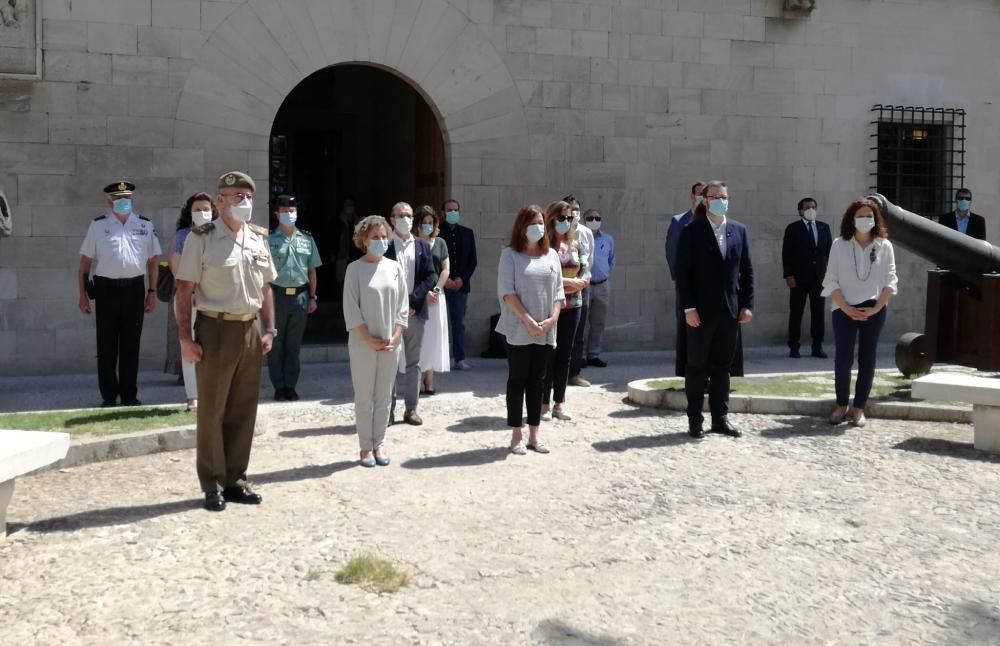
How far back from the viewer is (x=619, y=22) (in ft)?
43.8

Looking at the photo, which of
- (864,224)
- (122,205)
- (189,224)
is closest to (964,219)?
(864,224)

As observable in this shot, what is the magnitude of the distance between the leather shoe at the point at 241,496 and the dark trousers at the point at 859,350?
484 centimetres

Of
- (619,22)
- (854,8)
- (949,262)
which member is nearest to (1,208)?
(949,262)

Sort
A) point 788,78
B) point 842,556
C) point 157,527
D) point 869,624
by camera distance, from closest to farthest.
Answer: point 869,624, point 842,556, point 157,527, point 788,78

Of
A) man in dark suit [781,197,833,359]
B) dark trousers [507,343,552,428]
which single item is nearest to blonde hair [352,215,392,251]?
dark trousers [507,343,552,428]

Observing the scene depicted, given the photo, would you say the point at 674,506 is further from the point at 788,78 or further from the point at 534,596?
the point at 788,78

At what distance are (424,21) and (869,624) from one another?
9.64 m

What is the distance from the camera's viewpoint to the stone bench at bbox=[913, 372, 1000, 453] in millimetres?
7633

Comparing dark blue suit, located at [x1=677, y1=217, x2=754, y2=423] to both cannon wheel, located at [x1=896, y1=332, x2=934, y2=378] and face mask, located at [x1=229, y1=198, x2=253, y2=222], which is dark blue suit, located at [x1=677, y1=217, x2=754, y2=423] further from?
face mask, located at [x1=229, y1=198, x2=253, y2=222]

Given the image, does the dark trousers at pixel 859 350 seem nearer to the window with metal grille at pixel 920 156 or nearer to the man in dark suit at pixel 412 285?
the man in dark suit at pixel 412 285

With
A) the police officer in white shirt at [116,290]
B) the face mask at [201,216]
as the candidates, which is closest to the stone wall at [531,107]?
the police officer in white shirt at [116,290]

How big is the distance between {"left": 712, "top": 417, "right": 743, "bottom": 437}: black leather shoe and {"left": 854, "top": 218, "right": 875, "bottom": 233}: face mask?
74.3 inches

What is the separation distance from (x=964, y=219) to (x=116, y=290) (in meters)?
10.5

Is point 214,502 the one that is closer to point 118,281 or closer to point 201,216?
point 201,216
